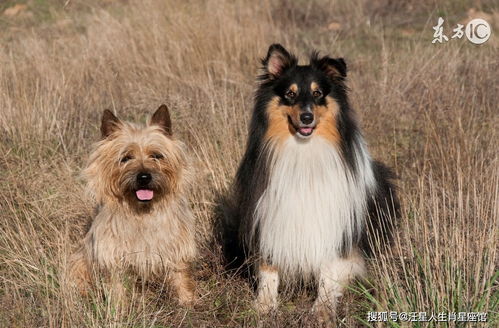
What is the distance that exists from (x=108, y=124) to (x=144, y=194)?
1.62ft

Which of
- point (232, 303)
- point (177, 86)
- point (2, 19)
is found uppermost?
point (2, 19)

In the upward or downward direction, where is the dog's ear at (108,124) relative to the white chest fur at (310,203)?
upward

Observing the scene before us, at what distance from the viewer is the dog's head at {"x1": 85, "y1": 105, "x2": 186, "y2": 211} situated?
371 cm

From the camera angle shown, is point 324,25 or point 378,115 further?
point 324,25

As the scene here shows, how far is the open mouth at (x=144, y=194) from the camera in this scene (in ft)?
12.2

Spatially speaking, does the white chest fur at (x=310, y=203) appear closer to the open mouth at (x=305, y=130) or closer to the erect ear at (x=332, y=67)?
the open mouth at (x=305, y=130)

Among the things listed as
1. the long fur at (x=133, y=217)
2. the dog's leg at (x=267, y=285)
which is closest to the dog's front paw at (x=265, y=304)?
the dog's leg at (x=267, y=285)

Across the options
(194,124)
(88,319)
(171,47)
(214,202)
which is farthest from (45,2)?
(88,319)

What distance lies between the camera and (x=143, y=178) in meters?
3.68

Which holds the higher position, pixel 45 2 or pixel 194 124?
pixel 45 2

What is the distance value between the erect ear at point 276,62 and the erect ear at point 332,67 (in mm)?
147

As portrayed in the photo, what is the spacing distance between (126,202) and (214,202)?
4.02 ft

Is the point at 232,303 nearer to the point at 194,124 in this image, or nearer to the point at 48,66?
the point at 194,124

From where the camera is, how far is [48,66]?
22.6 feet
